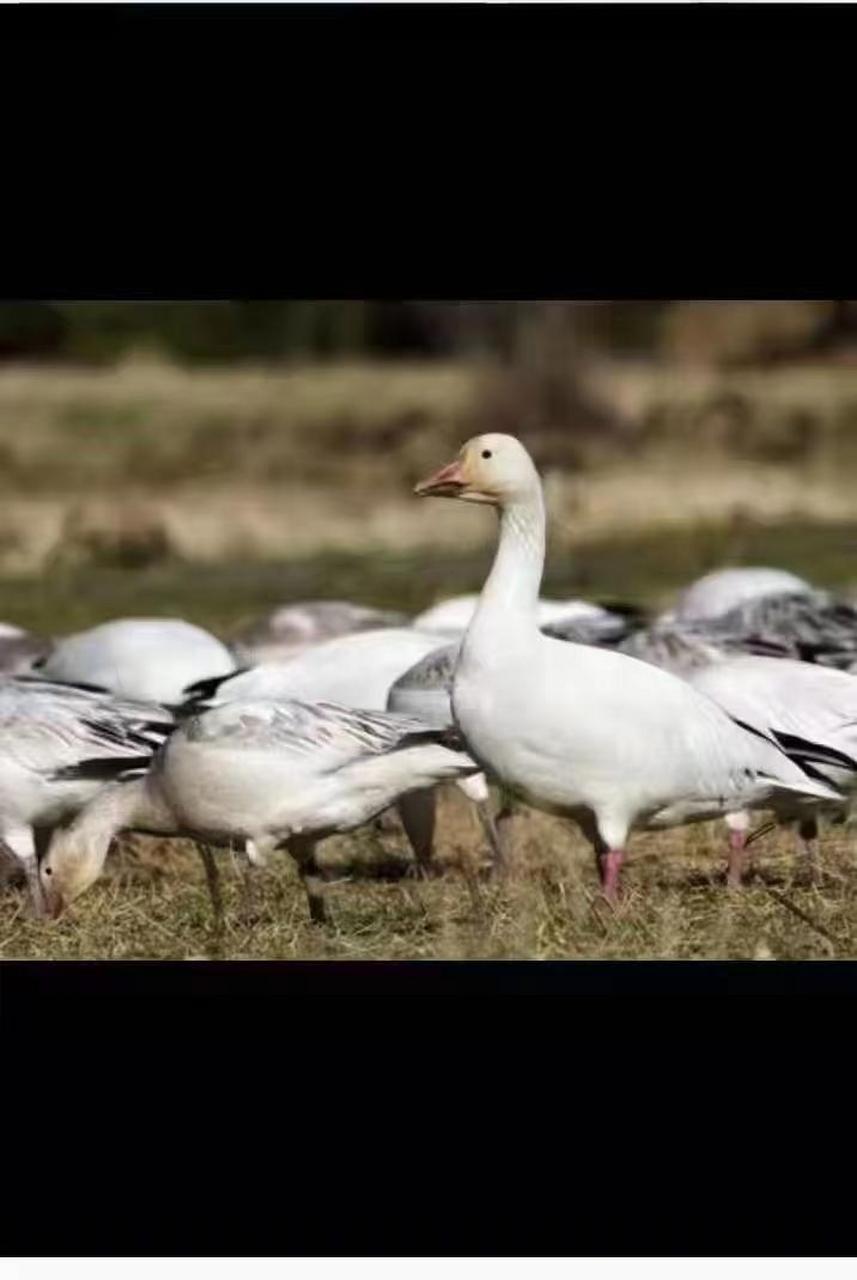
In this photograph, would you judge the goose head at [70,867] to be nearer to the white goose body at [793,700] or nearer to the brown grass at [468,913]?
the brown grass at [468,913]

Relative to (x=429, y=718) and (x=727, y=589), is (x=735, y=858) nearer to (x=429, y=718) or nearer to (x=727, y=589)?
(x=429, y=718)

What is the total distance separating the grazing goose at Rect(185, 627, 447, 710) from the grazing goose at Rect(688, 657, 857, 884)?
21.9 inches

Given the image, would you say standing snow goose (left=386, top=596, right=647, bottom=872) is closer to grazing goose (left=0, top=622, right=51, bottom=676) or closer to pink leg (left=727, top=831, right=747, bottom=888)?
pink leg (left=727, top=831, right=747, bottom=888)

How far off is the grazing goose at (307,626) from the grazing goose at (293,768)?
6.41ft

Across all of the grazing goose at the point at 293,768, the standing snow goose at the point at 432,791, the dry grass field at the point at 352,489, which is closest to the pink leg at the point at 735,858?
the standing snow goose at the point at 432,791

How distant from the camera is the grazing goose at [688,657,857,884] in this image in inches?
180

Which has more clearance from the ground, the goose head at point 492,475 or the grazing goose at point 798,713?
the goose head at point 492,475

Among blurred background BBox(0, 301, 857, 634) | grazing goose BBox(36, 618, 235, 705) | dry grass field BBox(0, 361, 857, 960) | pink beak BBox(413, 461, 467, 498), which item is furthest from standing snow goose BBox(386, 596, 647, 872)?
blurred background BBox(0, 301, 857, 634)

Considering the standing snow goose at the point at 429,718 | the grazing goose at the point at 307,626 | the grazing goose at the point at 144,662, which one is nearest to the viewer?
the standing snow goose at the point at 429,718

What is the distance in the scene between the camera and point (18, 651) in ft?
20.5

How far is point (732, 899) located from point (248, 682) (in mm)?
1094

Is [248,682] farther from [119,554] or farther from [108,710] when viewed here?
[119,554]

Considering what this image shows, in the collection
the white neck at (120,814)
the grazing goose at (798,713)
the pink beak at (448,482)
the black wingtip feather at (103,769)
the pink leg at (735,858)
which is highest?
the pink beak at (448,482)

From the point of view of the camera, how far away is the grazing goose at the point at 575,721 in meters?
4.21
